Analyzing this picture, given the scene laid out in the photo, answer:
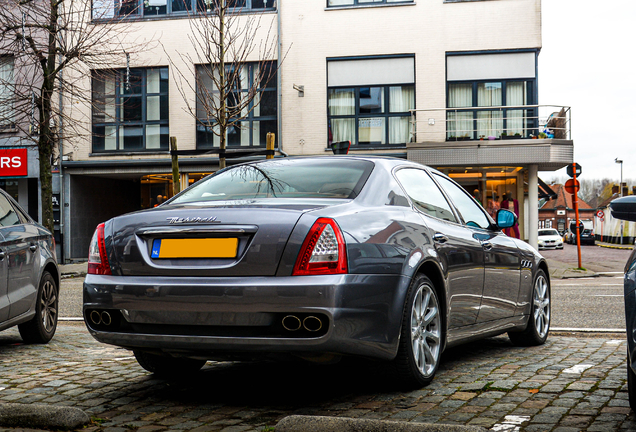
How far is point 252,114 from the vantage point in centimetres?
2372

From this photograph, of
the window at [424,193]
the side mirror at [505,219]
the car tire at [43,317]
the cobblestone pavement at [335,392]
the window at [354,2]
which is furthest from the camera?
the window at [354,2]

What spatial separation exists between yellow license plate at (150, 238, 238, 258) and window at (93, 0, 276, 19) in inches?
784

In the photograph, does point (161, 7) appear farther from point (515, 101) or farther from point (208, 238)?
point (208, 238)

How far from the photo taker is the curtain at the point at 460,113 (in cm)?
2272

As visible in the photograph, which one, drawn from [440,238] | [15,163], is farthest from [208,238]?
[15,163]

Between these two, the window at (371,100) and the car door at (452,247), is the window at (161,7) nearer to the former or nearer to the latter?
the window at (371,100)

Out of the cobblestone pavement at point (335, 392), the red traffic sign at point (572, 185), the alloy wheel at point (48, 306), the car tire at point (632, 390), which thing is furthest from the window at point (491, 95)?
the car tire at point (632, 390)

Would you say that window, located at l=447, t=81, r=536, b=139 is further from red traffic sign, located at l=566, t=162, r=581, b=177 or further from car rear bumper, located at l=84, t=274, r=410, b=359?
car rear bumper, located at l=84, t=274, r=410, b=359

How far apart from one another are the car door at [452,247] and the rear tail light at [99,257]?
188 cm

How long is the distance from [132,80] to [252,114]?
14.1 ft

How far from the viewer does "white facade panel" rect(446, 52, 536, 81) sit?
22.5 metres

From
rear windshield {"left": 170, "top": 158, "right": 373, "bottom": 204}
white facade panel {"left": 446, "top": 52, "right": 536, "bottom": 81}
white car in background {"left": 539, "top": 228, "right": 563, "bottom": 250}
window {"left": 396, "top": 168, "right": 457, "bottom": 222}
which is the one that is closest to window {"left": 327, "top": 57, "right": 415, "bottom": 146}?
white facade panel {"left": 446, "top": 52, "right": 536, "bottom": 81}

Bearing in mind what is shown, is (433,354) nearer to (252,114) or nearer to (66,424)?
(66,424)

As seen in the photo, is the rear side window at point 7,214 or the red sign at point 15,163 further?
the red sign at point 15,163
